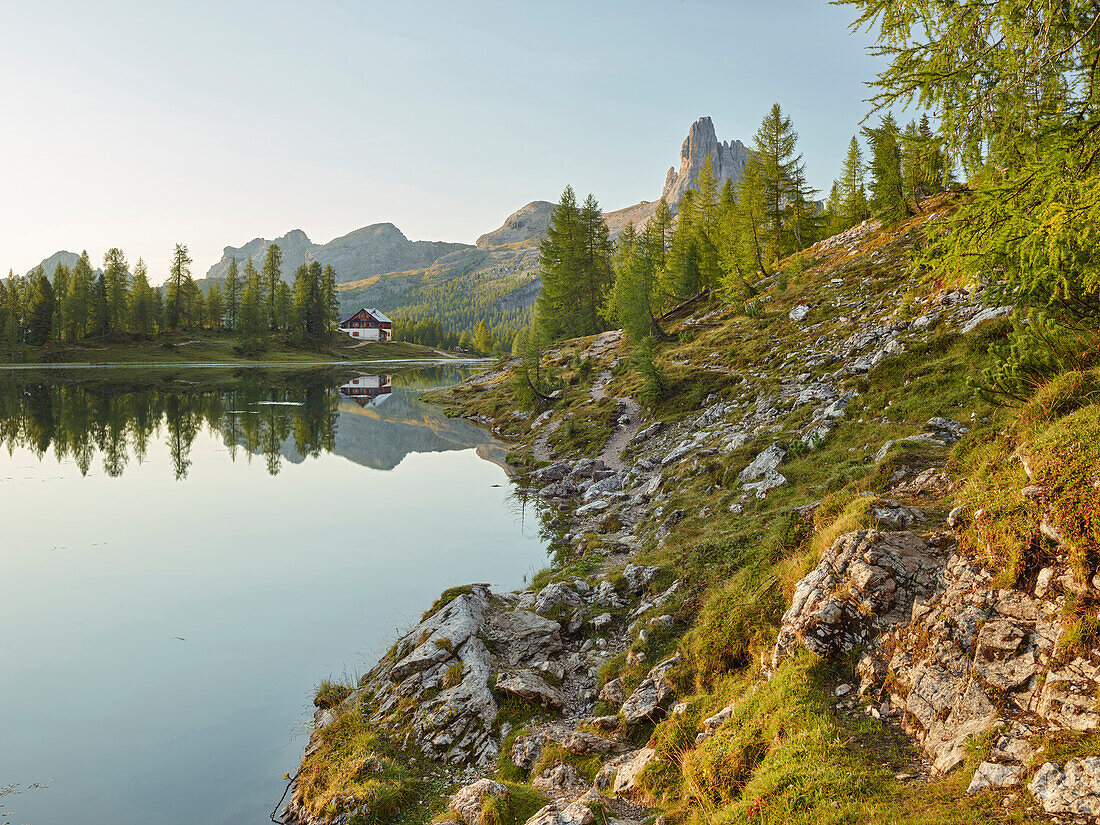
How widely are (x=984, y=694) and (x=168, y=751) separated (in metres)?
13.7

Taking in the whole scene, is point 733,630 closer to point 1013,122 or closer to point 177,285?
point 1013,122

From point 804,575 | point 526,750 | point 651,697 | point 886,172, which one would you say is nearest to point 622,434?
point 804,575

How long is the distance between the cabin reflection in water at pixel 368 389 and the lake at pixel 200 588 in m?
26.4

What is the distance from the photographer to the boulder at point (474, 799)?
7818mm

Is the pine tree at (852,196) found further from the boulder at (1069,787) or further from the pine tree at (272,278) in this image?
the pine tree at (272,278)

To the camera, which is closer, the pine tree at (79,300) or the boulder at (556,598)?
the boulder at (556,598)

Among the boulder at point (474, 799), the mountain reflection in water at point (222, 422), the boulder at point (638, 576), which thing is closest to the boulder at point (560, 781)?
the boulder at point (474, 799)

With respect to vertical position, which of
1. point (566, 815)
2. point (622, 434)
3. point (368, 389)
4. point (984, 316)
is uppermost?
point (984, 316)

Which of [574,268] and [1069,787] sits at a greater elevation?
[574,268]

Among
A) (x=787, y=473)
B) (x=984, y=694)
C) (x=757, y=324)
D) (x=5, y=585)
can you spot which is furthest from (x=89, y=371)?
(x=984, y=694)

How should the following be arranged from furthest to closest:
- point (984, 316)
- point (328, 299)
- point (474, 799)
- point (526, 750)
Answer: point (328, 299) < point (984, 316) < point (526, 750) < point (474, 799)

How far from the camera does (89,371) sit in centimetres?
9356

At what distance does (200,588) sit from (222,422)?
36.3 metres

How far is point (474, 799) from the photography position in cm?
803
